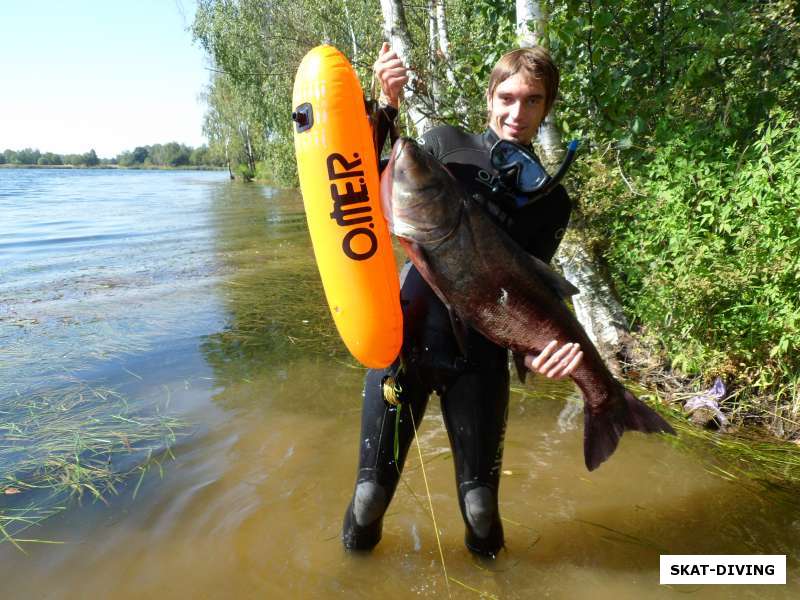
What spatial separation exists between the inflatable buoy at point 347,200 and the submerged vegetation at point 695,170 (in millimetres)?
2906

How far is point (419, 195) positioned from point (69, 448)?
3.77 meters

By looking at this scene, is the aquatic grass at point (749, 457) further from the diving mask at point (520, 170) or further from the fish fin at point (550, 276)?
the diving mask at point (520, 170)

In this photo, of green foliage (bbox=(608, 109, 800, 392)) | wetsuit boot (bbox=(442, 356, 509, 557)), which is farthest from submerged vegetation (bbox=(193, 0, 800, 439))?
wetsuit boot (bbox=(442, 356, 509, 557))

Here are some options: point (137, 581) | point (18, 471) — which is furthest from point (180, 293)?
point (137, 581)

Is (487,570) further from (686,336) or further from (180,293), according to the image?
(180,293)

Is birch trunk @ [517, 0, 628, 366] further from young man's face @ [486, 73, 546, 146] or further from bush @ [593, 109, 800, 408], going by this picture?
young man's face @ [486, 73, 546, 146]

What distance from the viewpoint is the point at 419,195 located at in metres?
2.29

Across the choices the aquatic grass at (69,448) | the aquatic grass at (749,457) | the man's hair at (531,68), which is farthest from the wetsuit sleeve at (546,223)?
the aquatic grass at (69,448)

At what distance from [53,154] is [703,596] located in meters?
160

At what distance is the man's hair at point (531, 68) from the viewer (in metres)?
2.44

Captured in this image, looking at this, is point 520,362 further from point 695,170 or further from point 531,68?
point 695,170

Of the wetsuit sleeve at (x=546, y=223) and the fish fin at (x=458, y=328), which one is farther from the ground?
the wetsuit sleeve at (x=546, y=223)

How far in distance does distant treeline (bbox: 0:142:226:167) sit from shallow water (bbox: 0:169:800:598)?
119 m

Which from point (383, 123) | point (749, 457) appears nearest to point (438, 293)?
point (383, 123)
